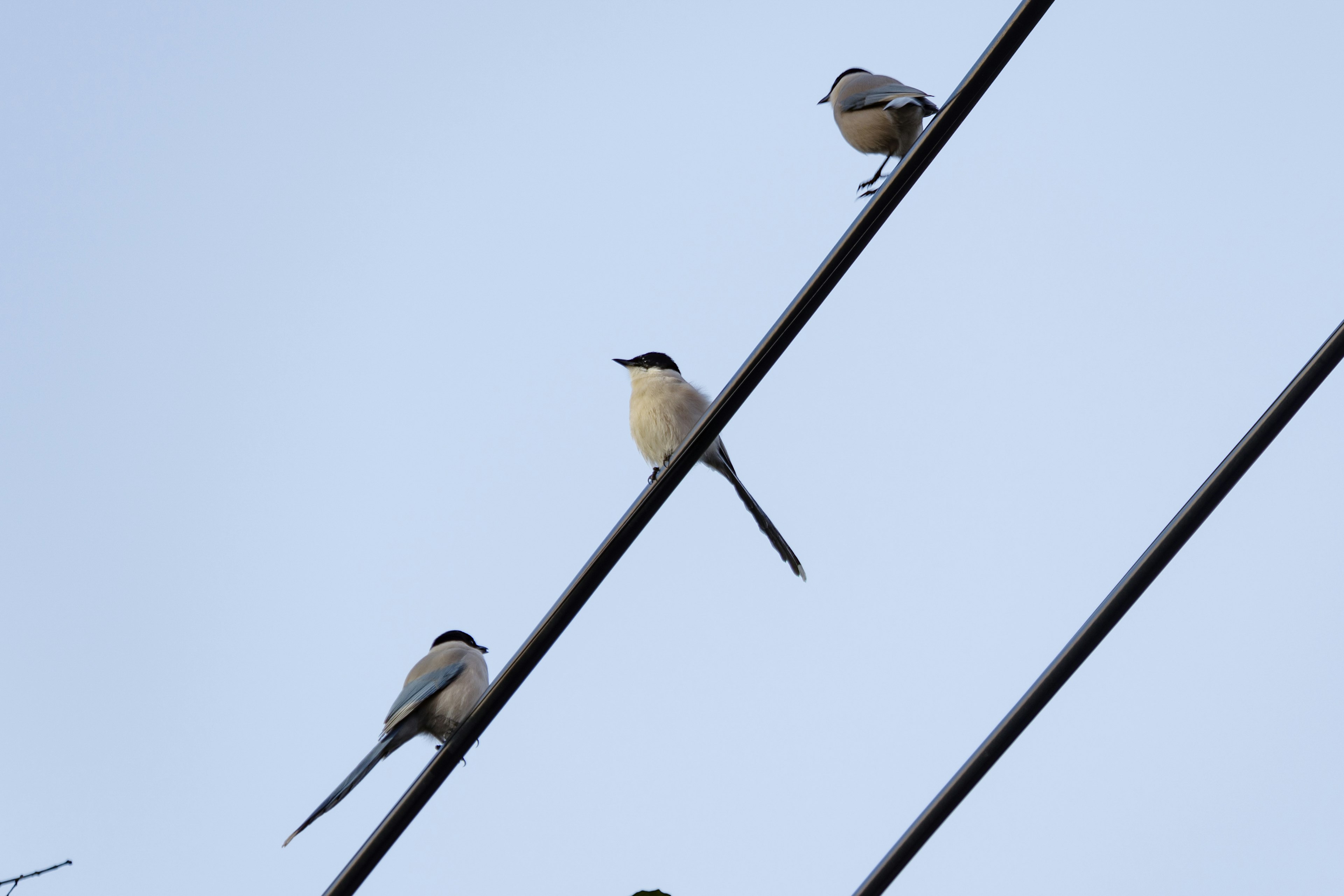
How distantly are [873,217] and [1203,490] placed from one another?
2.66ft

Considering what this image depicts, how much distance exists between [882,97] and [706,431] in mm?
3962

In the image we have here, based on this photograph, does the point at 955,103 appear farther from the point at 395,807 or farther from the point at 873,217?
the point at 395,807

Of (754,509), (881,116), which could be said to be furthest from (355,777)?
(881,116)

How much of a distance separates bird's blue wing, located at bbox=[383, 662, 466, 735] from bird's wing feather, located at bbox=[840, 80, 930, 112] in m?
3.54

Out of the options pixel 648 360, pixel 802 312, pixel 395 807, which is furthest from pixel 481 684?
pixel 802 312

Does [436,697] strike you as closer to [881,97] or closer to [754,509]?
[754,509]

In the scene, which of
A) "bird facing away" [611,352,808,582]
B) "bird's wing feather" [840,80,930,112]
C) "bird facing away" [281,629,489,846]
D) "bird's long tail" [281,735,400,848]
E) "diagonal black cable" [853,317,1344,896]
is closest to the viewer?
"diagonal black cable" [853,317,1344,896]

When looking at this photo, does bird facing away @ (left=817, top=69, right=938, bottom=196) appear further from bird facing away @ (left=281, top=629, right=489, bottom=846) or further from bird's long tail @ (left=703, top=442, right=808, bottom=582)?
bird facing away @ (left=281, top=629, right=489, bottom=846)

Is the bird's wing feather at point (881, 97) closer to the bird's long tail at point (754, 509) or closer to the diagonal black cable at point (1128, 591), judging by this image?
the bird's long tail at point (754, 509)

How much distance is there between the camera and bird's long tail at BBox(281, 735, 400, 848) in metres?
2.93

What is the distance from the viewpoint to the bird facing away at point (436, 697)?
428 centimetres

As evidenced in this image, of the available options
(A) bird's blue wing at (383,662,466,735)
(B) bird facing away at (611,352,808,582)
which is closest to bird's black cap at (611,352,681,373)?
(B) bird facing away at (611,352,808,582)

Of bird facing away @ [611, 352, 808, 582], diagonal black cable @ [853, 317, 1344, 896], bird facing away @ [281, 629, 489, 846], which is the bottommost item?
diagonal black cable @ [853, 317, 1344, 896]

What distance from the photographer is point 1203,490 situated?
1.72m
